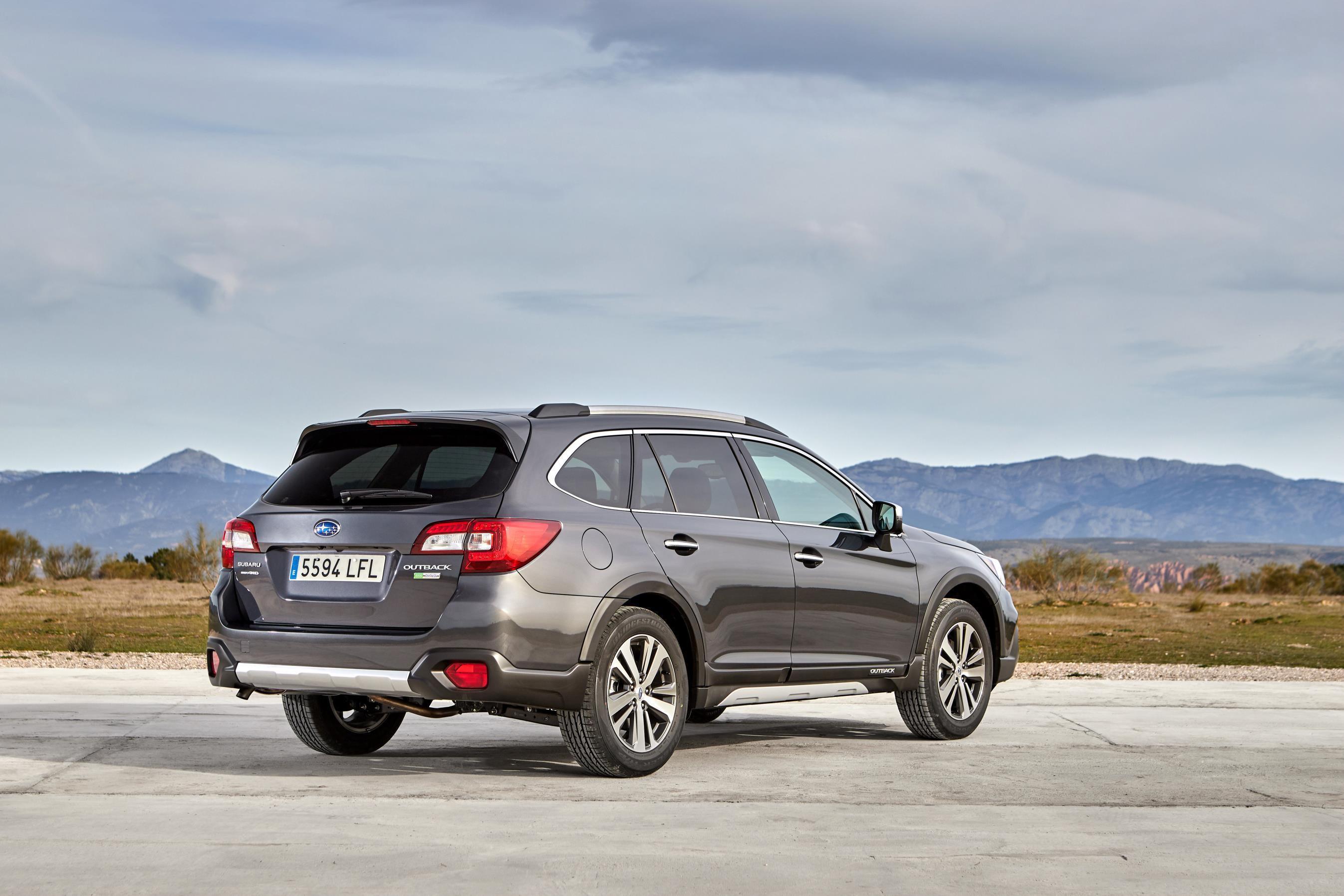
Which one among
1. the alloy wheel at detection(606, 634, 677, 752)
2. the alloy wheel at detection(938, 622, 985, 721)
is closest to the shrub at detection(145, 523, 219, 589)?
the alloy wheel at detection(938, 622, 985, 721)

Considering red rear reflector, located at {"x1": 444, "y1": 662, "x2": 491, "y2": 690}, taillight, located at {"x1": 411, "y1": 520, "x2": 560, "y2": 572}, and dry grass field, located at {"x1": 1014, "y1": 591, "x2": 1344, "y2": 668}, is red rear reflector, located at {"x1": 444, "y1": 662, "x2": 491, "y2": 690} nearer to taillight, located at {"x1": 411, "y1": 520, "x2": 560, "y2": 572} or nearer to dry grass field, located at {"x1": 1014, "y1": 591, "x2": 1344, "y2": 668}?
taillight, located at {"x1": 411, "y1": 520, "x2": 560, "y2": 572}

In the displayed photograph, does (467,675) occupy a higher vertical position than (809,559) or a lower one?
lower

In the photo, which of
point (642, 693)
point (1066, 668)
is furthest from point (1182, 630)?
point (642, 693)

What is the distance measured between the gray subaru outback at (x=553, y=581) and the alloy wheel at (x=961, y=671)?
63 cm

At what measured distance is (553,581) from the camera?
718cm

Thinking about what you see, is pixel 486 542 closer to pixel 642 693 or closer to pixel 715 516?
pixel 642 693

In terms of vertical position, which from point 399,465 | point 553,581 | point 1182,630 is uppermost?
point 399,465

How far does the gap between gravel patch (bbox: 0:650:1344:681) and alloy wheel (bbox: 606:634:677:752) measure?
805 centimetres

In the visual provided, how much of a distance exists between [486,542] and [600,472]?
951 millimetres

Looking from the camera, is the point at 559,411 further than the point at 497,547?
Yes

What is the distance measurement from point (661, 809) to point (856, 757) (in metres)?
2.23

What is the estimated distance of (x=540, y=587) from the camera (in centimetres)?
712

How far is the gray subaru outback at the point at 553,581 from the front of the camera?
7082mm

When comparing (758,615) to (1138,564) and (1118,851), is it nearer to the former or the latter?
(1118,851)
